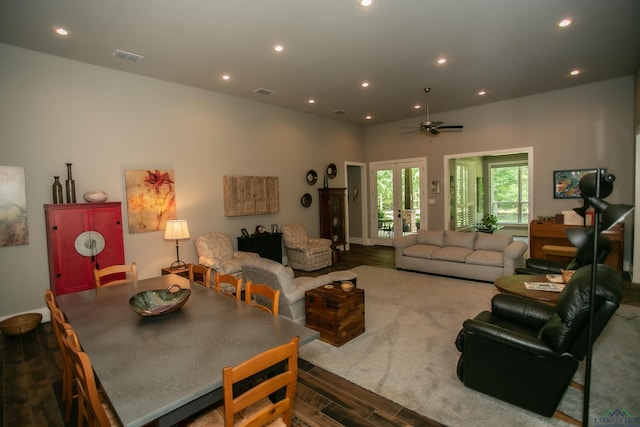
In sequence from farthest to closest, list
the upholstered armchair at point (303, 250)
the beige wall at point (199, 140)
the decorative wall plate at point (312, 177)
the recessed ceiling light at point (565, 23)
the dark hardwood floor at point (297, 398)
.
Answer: the decorative wall plate at point (312, 177), the upholstered armchair at point (303, 250), the beige wall at point (199, 140), the recessed ceiling light at point (565, 23), the dark hardwood floor at point (297, 398)

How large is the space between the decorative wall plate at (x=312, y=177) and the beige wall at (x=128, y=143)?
25cm

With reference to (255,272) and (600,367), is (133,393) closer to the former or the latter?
(255,272)

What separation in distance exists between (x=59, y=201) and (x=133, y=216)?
970mm

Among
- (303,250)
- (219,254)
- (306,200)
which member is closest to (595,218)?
(219,254)

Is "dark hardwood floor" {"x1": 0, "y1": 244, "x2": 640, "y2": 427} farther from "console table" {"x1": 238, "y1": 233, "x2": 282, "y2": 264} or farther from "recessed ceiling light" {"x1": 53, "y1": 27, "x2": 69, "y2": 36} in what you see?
"recessed ceiling light" {"x1": 53, "y1": 27, "x2": 69, "y2": 36}

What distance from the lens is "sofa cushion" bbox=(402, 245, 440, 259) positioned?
6.25m

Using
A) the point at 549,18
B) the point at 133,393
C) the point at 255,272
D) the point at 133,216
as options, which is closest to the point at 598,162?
the point at 549,18

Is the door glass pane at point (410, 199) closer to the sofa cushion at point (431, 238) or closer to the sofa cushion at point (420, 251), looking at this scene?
the sofa cushion at point (431, 238)

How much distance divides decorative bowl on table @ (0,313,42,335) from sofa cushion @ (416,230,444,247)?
6.31 m

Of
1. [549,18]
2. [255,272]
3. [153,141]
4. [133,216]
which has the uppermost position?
[549,18]

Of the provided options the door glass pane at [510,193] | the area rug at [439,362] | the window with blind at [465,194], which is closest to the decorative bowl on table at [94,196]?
the area rug at [439,362]

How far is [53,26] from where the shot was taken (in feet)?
11.7

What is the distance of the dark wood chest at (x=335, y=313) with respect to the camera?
11.2 feet

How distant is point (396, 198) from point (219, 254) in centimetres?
539
